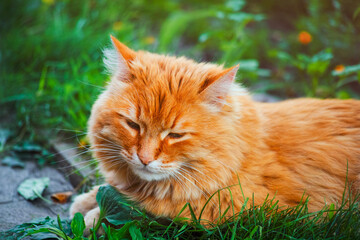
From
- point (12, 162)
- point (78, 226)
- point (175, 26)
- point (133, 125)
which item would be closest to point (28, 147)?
point (12, 162)

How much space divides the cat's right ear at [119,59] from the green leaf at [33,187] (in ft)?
3.55

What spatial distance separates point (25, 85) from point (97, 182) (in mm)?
1757

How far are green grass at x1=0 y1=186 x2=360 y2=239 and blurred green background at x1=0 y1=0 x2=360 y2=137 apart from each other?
4.14 ft

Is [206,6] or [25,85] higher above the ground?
[206,6]

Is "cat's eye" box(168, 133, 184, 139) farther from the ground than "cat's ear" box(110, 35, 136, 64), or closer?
closer

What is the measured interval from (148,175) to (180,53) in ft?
11.0

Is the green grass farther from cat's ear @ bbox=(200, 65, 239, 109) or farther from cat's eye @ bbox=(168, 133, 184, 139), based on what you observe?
cat's ear @ bbox=(200, 65, 239, 109)

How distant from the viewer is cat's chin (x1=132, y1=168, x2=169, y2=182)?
1988 millimetres

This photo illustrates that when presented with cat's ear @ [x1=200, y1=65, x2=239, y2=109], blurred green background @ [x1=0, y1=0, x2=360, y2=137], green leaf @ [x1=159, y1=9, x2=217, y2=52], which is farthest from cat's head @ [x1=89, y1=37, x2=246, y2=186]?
green leaf @ [x1=159, y1=9, x2=217, y2=52]

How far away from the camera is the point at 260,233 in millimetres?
1840

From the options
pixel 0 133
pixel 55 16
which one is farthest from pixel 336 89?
pixel 55 16

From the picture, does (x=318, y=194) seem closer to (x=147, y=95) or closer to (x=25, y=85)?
(x=147, y=95)

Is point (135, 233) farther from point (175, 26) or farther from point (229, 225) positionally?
point (175, 26)

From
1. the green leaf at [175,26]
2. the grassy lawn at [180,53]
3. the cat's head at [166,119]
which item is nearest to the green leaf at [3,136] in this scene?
the grassy lawn at [180,53]
